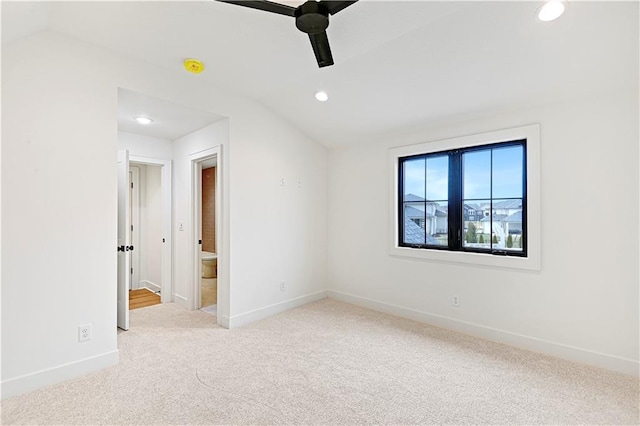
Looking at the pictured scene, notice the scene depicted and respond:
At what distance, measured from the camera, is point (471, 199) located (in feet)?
11.7

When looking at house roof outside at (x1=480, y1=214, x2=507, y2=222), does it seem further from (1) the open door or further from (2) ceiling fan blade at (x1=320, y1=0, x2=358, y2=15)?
(1) the open door

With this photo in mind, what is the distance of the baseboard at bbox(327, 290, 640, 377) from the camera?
2.62 meters

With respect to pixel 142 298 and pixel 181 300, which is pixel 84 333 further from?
pixel 142 298

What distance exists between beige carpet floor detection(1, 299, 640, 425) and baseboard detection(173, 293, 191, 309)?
2.96ft

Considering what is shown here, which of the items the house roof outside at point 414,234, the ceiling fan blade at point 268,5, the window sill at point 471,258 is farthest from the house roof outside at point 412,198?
the ceiling fan blade at point 268,5

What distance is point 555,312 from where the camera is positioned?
2926 millimetres

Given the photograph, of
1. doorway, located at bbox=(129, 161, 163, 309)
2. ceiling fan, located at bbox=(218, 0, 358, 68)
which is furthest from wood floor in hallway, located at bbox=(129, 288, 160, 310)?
ceiling fan, located at bbox=(218, 0, 358, 68)

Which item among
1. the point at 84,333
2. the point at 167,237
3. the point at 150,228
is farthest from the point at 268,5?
the point at 150,228

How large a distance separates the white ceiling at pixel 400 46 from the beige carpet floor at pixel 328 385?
A: 2398mm

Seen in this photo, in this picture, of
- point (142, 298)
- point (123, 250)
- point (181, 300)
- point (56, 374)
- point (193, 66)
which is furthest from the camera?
point (142, 298)

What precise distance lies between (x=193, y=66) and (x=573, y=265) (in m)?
3.90

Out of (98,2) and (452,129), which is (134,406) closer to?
(98,2)

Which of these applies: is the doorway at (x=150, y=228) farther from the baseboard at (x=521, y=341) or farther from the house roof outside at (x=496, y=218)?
the house roof outside at (x=496, y=218)

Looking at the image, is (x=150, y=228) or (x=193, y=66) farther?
(x=150, y=228)
